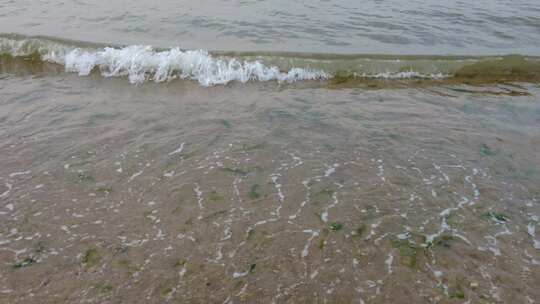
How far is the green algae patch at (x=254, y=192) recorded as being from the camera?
480cm

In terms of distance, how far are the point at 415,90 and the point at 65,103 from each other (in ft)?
21.4

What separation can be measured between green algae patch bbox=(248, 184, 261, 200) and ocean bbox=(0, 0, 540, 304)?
0.16 ft

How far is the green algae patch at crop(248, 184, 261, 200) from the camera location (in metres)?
4.80

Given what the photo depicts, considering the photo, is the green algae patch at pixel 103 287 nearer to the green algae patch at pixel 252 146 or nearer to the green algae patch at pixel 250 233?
the green algae patch at pixel 250 233

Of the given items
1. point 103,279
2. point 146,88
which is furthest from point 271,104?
point 103,279

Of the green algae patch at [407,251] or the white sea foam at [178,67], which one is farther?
the white sea foam at [178,67]

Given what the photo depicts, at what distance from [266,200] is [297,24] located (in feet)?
26.2

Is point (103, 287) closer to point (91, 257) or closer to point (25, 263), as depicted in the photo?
point (91, 257)

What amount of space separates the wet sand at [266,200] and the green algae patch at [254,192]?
0.07 ft

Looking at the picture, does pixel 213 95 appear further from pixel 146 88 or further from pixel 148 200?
pixel 148 200

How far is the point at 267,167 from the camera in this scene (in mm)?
5395

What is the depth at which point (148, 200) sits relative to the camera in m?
Result: 4.70

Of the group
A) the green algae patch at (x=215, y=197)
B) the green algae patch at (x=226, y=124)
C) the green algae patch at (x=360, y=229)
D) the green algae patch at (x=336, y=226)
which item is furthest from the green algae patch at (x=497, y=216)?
the green algae patch at (x=226, y=124)

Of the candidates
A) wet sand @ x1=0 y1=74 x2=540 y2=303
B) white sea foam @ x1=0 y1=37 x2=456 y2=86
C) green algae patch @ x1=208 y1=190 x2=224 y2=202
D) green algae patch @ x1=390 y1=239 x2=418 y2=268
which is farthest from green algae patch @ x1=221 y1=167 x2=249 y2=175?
white sea foam @ x1=0 y1=37 x2=456 y2=86
